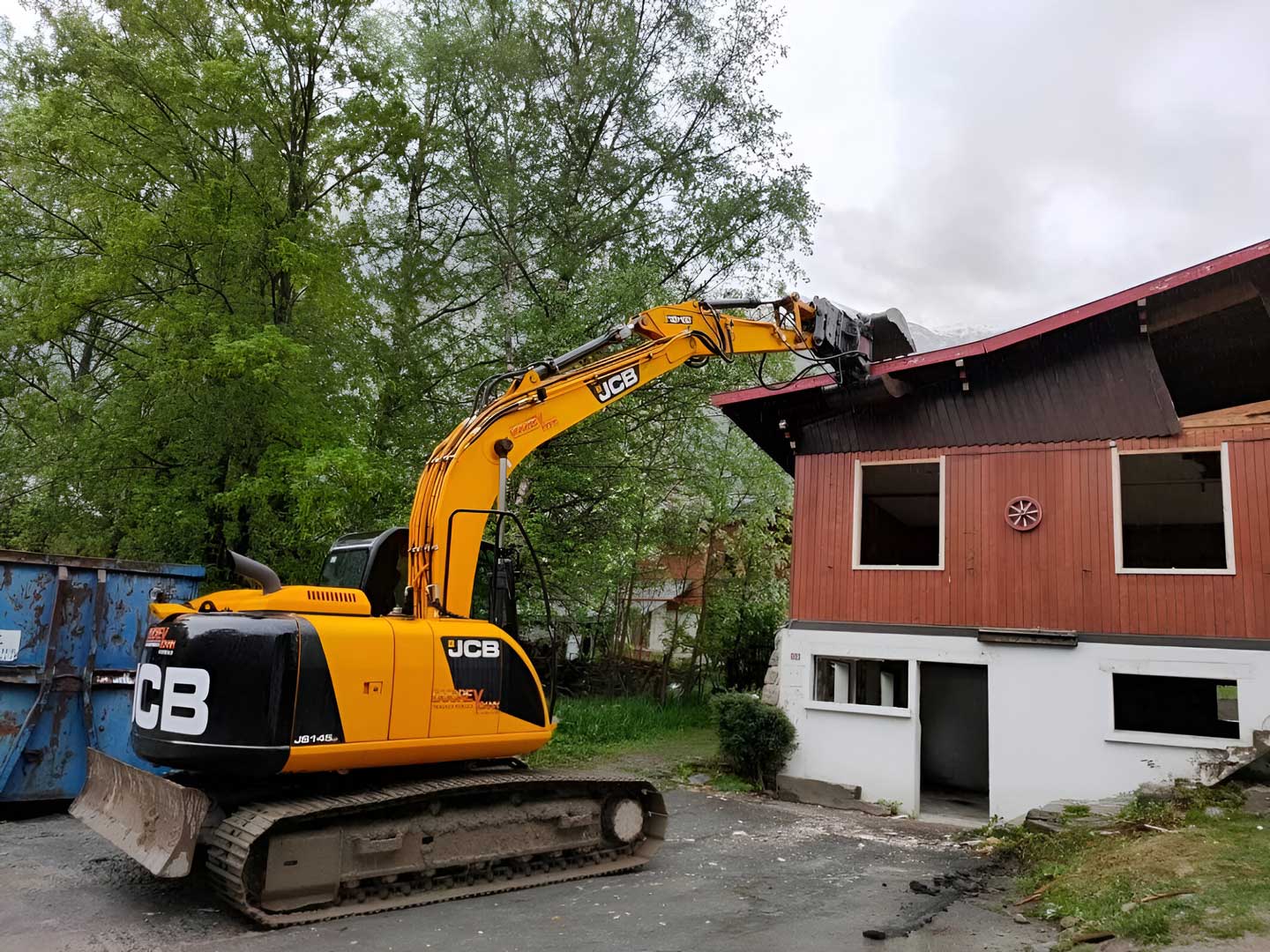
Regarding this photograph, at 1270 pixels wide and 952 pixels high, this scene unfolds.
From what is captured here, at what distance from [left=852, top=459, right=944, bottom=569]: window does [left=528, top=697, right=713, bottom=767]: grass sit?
14.8 feet

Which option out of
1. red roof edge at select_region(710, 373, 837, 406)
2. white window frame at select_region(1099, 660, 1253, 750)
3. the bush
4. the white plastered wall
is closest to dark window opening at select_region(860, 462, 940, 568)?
red roof edge at select_region(710, 373, 837, 406)

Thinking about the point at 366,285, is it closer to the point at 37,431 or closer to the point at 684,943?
the point at 37,431

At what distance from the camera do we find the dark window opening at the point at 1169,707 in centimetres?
1365

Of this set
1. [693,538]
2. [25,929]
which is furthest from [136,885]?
[693,538]

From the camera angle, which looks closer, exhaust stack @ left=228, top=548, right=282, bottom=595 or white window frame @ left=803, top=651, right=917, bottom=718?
exhaust stack @ left=228, top=548, right=282, bottom=595

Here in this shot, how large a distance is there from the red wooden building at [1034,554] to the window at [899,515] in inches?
3.2

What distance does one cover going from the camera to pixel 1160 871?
6504mm

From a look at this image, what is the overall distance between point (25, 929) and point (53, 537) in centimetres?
941

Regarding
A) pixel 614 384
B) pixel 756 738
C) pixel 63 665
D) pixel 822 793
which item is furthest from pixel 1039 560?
pixel 63 665

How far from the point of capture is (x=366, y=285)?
1562 cm

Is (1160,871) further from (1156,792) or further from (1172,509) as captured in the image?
(1172,509)

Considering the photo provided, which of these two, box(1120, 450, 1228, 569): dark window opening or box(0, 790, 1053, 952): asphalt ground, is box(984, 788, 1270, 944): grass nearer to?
box(0, 790, 1053, 952): asphalt ground

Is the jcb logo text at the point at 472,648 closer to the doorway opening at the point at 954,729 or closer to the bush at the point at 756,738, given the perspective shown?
the bush at the point at 756,738

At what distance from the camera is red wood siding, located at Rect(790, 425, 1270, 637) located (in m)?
9.70
